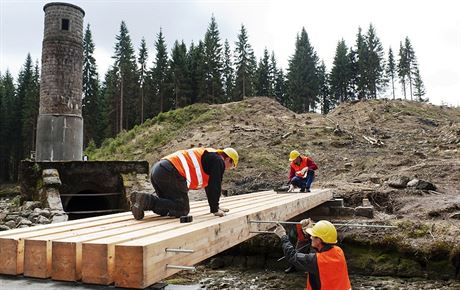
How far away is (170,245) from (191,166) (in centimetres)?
187

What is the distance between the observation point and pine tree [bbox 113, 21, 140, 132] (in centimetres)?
4791

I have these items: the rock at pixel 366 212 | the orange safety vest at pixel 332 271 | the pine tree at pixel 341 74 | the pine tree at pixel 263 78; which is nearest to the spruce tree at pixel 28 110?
the pine tree at pixel 263 78

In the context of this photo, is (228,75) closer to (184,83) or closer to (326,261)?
(184,83)

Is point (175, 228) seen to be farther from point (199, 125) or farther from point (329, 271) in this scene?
point (199, 125)

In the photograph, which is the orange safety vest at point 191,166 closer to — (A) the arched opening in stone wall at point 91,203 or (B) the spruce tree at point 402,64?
(A) the arched opening in stone wall at point 91,203

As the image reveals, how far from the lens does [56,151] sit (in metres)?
20.9

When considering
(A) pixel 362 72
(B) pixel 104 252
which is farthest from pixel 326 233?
(A) pixel 362 72

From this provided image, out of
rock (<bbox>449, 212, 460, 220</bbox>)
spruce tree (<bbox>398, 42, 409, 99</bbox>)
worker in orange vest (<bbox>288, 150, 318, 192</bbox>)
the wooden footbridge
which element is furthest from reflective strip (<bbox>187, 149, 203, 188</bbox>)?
spruce tree (<bbox>398, 42, 409, 99</bbox>)

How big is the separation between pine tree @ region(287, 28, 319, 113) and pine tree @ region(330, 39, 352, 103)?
8.82 feet

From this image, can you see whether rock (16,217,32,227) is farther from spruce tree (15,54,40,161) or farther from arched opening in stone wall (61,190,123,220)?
spruce tree (15,54,40,161)

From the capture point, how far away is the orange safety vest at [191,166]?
17.7 ft

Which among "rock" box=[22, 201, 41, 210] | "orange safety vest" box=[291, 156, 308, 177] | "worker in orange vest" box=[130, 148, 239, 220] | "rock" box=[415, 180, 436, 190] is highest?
"orange safety vest" box=[291, 156, 308, 177]

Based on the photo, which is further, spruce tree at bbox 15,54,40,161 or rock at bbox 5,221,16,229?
spruce tree at bbox 15,54,40,161

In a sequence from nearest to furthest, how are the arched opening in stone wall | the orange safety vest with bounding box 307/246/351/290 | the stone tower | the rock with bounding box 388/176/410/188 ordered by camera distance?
the orange safety vest with bounding box 307/246/351/290 → the arched opening in stone wall → the rock with bounding box 388/176/410/188 → the stone tower
